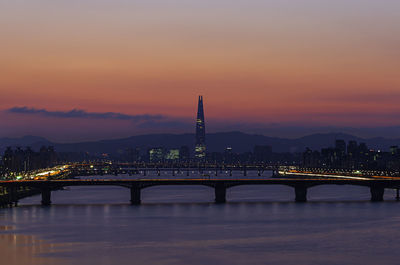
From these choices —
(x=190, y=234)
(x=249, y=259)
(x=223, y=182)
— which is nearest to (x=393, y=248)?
(x=249, y=259)

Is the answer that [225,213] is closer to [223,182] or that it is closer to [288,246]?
[223,182]

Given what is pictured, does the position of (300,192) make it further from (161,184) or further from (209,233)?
(209,233)

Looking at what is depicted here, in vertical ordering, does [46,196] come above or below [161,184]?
below

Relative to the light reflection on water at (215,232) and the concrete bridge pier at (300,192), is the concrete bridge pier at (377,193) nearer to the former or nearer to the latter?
the light reflection on water at (215,232)

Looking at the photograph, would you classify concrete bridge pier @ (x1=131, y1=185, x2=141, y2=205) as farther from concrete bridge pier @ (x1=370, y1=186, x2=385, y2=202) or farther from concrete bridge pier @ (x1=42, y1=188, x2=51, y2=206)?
concrete bridge pier @ (x1=370, y1=186, x2=385, y2=202)

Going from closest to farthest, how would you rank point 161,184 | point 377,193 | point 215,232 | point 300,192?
point 215,232 < point 161,184 < point 300,192 < point 377,193

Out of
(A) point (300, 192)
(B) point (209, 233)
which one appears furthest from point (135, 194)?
(B) point (209, 233)
